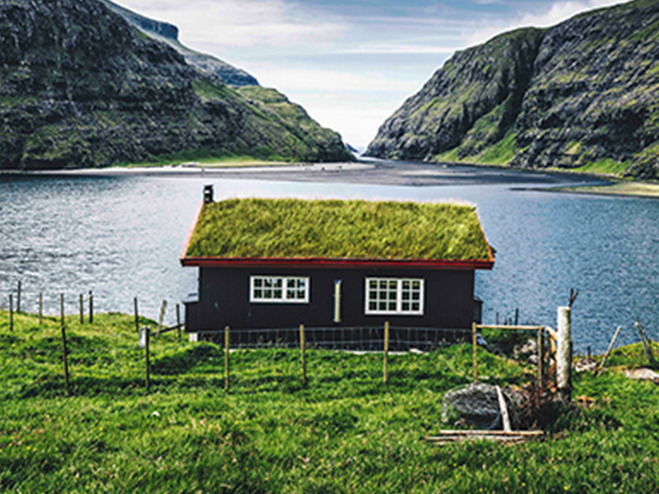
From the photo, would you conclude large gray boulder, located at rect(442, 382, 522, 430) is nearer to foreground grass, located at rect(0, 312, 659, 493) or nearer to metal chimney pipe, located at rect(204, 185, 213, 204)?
foreground grass, located at rect(0, 312, 659, 493)

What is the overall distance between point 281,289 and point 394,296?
5.50 metres

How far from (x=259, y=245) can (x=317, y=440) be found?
49.5 feet

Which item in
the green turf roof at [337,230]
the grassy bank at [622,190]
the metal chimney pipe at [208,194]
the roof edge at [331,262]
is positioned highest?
the grassy bank at [622,190]

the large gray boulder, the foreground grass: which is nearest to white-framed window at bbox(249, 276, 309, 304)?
the foreground grass

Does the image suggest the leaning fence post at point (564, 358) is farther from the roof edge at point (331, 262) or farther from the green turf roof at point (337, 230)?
the green turf roof at point (337, 230)

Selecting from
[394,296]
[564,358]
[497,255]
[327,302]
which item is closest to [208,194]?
[327,302]

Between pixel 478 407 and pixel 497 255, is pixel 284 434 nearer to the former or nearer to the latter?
pixel 478 407

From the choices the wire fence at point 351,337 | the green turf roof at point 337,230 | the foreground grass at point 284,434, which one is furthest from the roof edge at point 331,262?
the foreground grass at point 284,434

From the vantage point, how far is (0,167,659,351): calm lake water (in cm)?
4706

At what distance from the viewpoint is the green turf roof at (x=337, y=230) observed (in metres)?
27.4

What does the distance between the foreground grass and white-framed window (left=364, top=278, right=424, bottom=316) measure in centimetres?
544

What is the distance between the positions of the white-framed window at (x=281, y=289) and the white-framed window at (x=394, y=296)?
3.06 metres

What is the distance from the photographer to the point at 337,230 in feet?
93.9

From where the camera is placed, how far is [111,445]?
12906 millimetres
